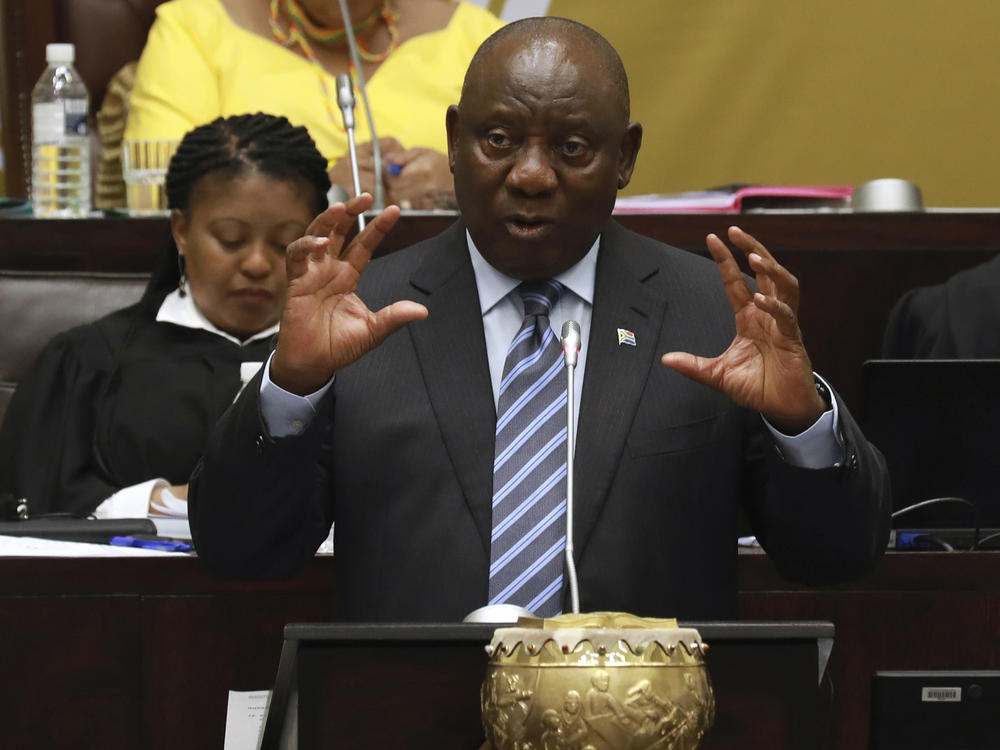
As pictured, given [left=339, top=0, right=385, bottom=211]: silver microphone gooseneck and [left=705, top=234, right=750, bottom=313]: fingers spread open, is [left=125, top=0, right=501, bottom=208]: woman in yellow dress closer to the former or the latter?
[left=339, top=0, right=385, bottom=211]: silver microphone gooseneck

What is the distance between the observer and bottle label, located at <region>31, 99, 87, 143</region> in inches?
136

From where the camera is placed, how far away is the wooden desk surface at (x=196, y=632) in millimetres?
2070

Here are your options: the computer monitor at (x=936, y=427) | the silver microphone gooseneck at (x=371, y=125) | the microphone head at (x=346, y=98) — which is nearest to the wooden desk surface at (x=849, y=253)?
the microphone head at (x=346, y=98)

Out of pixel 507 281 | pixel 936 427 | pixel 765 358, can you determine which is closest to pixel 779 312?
pixel 765 358

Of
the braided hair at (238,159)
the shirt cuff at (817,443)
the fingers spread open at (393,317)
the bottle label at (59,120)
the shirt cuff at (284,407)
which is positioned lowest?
the shirt cuff at (817,443)

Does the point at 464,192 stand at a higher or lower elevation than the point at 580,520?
higher

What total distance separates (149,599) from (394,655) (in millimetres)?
811

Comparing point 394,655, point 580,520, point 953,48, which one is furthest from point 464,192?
point 953,48

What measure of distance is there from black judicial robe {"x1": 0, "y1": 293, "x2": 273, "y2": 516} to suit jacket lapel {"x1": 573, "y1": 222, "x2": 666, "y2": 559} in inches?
45.9

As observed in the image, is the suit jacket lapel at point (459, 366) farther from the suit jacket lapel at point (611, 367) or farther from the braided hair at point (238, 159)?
the braided hair at point (238, 159)

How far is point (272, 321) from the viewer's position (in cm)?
296

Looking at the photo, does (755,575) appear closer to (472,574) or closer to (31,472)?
(472,574)

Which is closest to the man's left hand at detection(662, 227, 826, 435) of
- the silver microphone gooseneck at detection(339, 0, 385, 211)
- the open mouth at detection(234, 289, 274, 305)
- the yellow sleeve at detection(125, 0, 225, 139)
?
the open mouth at detection(234, 289, 274, 305)

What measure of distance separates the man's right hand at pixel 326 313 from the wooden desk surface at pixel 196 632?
0.58 metres
